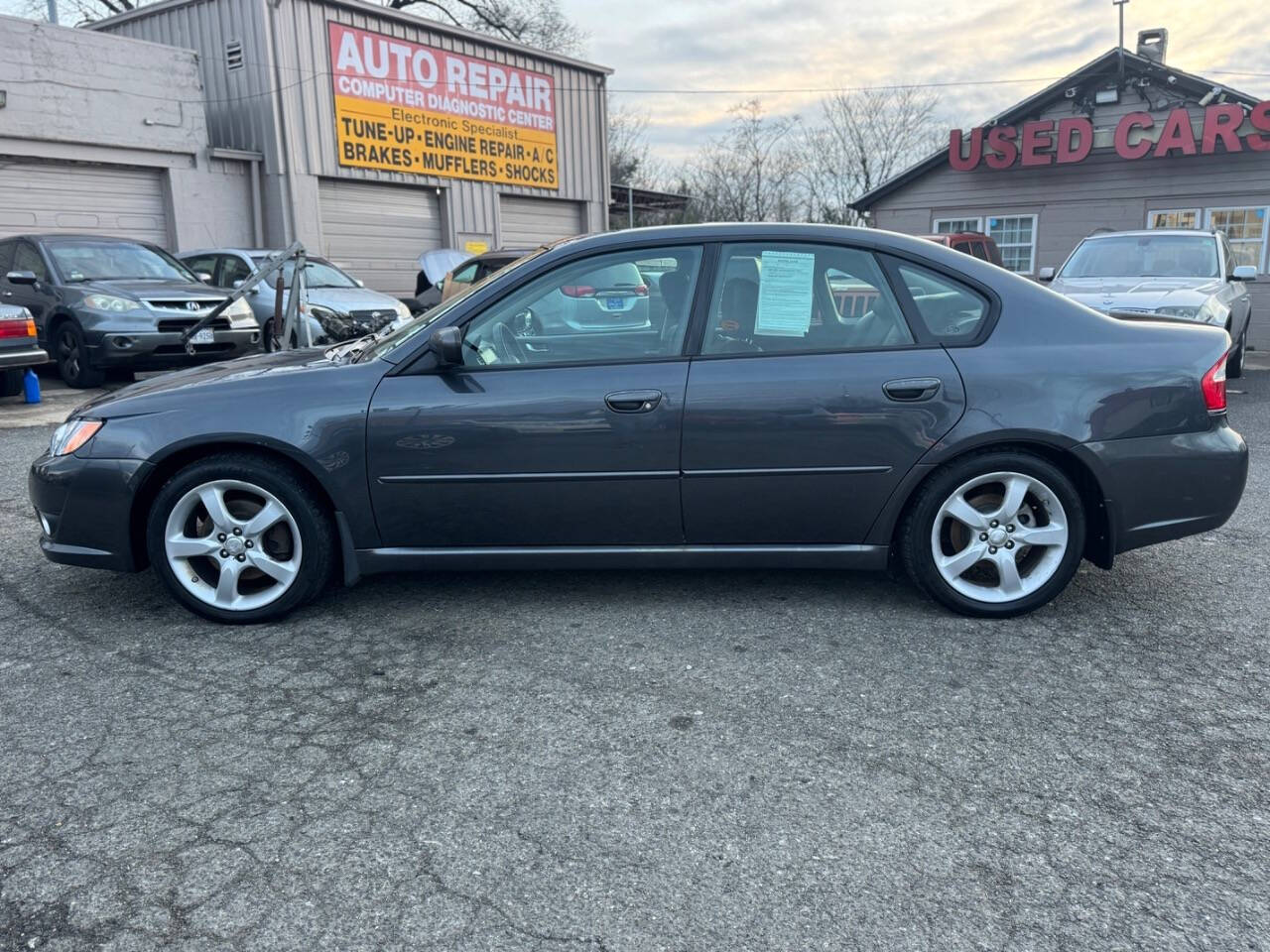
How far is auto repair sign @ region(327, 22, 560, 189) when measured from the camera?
17750 mm

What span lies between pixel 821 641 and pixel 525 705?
1.16 metres

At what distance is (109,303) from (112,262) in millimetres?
1131

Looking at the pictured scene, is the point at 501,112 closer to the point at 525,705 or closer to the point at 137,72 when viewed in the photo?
the point at 137,72

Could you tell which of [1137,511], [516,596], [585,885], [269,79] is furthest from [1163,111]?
[585,885]

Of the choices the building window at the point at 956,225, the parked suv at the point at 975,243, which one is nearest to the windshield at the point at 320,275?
the parked suv at the point at 975,243

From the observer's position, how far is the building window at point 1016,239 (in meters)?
19.0

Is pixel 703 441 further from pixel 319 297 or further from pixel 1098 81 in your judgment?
pixel 1098 81

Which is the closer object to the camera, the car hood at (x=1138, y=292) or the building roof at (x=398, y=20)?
the car hood at (x=1138, y=292)

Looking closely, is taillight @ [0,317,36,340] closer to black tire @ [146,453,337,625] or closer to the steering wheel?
black tire @ [146,453,337,625]

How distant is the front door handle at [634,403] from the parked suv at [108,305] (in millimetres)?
8115

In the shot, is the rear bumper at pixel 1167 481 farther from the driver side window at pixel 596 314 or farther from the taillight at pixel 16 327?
the taillight at pixel 16 327

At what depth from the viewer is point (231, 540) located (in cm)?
384

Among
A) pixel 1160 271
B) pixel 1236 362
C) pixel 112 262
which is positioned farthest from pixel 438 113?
pixel 1236 362

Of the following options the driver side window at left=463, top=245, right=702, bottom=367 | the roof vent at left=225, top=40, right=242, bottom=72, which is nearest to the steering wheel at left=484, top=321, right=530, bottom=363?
the driver side window at left=463, top=245, right=702, bottom=367
